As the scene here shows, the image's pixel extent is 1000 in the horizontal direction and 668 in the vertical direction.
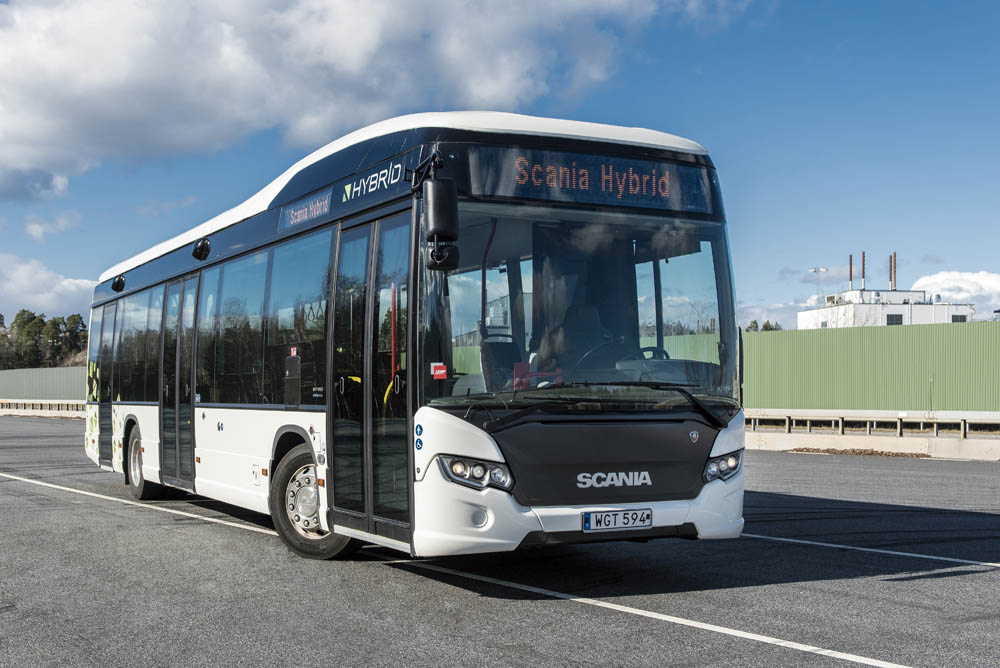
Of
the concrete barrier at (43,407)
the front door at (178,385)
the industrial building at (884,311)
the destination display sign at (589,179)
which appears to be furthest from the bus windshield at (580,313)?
the industrial building at (884,311)

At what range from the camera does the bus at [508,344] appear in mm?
6855

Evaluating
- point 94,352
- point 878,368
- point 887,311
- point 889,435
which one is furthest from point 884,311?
point 94,352

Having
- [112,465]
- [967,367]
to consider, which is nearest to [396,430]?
[112,465]

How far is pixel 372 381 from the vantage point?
7.63 metres

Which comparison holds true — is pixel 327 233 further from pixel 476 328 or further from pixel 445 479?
pixel 445 479

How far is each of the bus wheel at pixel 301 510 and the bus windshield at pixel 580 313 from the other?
240 cm

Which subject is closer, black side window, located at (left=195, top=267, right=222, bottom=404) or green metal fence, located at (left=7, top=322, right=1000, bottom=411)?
black side window, located at (left=195, top=267, right=222, bottom=404)

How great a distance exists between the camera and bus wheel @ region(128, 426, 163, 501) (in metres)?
13.7

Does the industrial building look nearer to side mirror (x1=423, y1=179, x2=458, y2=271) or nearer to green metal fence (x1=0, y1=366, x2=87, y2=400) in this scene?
green metal fence (x1=0, y1=366, x2=87, y2=400)

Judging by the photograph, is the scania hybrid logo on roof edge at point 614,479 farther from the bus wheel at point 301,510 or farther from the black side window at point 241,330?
the black side window at point 241,330

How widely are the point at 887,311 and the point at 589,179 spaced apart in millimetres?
78411

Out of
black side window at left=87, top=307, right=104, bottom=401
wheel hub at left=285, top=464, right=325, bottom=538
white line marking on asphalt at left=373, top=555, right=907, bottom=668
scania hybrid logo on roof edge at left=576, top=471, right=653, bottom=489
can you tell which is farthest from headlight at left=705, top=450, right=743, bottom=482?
black side window at left=87, top=307, right=104, bottom=401

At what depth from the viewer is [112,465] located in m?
14.8

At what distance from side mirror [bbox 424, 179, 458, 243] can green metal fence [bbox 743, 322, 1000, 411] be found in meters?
30.3
